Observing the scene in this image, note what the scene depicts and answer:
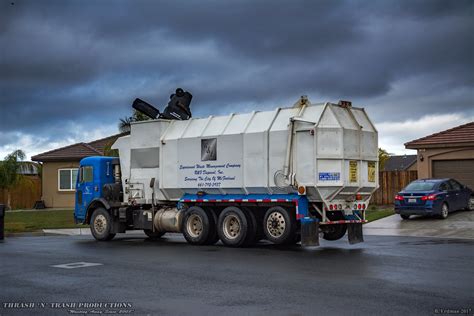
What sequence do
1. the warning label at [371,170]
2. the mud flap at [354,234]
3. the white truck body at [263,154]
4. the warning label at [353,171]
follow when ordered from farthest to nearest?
1. the warning label at [371,170]
2. the mud flap at [354,234]
3. the warning label at [353,171]
4. the white truck body at [263,154]

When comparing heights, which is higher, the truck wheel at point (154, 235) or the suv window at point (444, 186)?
the suv window at point (444, 186)

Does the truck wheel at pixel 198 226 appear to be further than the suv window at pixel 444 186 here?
No

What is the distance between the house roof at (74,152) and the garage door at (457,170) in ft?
66.4

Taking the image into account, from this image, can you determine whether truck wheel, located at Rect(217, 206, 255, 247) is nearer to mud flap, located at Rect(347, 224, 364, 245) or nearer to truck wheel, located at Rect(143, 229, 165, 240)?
mud flap, located at Rect(347, 224, 364, 245)

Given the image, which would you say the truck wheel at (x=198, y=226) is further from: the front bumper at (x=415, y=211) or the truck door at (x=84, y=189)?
the front bumper at (x=415, y=211)

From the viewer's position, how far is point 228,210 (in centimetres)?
1775

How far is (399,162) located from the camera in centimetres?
9338

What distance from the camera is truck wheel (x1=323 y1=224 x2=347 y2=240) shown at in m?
17.7

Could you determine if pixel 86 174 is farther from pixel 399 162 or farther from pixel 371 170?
pixel 399 162

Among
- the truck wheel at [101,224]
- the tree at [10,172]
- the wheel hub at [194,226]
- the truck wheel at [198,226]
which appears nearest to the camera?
the truck wheel at [198,226]

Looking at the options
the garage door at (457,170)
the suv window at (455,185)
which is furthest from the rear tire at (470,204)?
the garage door at (457,170)

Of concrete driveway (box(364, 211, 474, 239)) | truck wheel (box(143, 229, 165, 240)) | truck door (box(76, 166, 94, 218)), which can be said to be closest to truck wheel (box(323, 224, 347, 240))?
concrete driveway (box(364, 211, 474, 239))

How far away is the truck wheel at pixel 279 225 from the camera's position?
1641cm

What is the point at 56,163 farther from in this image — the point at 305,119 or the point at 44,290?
the point at 44,290
